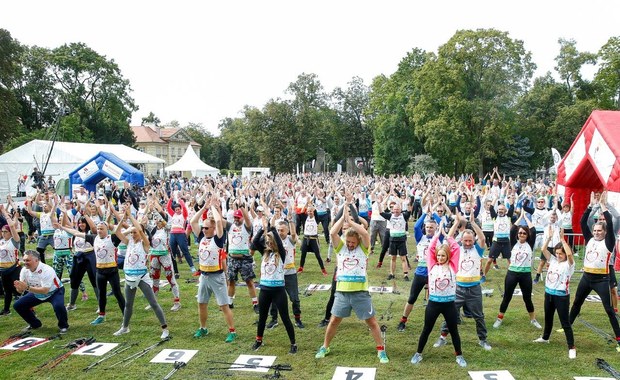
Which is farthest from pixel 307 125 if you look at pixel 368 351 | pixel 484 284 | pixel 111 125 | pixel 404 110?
pixel 368 351

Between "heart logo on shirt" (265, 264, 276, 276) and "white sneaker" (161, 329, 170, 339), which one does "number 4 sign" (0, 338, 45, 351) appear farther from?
"heart logo on shirt" (265, 264, 276, 276)

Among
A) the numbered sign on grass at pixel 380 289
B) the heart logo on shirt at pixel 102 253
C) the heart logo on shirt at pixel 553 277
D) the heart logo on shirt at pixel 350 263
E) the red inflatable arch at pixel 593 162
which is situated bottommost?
the numbered sign on grass at pixel 380 289

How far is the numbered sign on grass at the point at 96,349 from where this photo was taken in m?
7.16

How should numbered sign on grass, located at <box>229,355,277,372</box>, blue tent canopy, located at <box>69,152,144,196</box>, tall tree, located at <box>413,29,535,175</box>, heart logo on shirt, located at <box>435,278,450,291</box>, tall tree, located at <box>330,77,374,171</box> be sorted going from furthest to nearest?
tall tree, located at <box>330,77,374,171</box> → tall tree, located at <box>413,29,535,175</box> → blue tent canopy, located at <box>69,152,144,196</box> → numbered sign on grass, located at <box>229,355,277,372</box> → heart logo on shirt, located at <box>435,278,450,291</box>

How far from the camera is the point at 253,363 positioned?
6.65 metres

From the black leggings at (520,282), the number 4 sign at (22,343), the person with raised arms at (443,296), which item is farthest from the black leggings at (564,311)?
the number 4 sign at (22,343)

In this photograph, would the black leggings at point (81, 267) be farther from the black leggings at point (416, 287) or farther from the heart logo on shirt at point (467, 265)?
the heart logo on shirt at point (467, 265)

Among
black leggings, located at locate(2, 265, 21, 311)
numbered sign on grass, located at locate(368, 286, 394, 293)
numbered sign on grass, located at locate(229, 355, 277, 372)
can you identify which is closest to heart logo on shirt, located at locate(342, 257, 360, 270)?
numbered sign on grass, located at locate(229, 355, 277, 372)

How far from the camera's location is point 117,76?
193 ft

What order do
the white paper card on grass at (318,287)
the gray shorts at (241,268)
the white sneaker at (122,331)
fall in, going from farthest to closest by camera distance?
the white paper card on grass at (318,287), the gray shorts at (241,268), the white sneaker at (122,331)

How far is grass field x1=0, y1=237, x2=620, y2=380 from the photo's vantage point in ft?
20.7

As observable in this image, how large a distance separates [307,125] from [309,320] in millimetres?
50859

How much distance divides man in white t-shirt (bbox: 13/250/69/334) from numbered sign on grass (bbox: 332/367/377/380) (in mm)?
4798

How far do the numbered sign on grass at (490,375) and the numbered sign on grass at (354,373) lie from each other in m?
1.21
